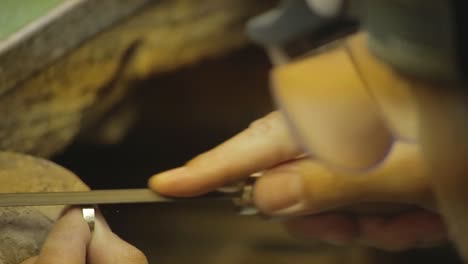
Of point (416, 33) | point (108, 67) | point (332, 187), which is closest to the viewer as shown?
point (416, 33)

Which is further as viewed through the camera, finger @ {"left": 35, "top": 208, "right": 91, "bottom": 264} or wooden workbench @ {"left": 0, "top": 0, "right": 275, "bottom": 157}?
wooden workbench @ {"left": 0, "top": 0, "right": 275, "bottom": 157}

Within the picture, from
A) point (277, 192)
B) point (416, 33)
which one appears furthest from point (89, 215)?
point (416, 33)

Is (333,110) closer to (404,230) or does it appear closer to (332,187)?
(332,187)

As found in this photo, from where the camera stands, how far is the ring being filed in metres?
0.47

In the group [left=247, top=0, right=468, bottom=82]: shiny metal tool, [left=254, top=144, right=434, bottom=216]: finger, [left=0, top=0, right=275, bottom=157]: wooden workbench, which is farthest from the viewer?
[left=0, top=0, right=275, bottom=157]: wooden workbench

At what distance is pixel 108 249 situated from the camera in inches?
18.6

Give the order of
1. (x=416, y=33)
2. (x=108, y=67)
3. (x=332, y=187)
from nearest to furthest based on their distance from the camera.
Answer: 1. (x=416, y=33)
2. (x=332, y=187)
3. (x=108, y=67)

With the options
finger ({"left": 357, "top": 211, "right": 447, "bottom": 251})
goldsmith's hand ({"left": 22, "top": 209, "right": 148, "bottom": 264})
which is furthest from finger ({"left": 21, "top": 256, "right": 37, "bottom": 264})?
finger ({"left": 357, "top": 211, "right": 447, "bottom": 251})

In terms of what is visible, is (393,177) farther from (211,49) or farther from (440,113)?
(211,49)

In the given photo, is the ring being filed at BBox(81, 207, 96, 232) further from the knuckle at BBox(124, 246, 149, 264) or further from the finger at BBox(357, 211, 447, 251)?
the finger at BBox(357, 211, 447, 251)

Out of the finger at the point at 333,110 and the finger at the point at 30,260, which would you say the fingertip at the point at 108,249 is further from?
the finger at the point at 333,110

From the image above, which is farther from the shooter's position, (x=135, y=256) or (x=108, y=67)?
Answer: (x=108, y=67)

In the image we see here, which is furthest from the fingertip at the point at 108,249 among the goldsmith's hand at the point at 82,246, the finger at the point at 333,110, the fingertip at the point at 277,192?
the finger at the point at 333,110

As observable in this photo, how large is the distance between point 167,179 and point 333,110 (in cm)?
18
